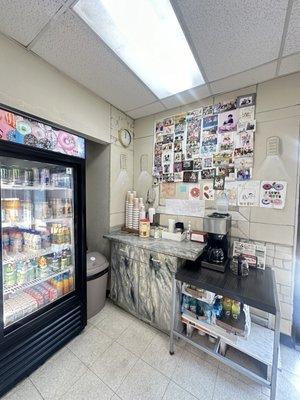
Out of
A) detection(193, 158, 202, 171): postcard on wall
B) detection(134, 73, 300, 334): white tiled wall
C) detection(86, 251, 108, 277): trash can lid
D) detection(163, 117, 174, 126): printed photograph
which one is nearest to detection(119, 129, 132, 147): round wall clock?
detection(163, 117, 174, 126): printed photograph

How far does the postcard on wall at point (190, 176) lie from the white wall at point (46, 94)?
102cm

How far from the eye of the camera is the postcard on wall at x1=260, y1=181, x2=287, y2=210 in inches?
60.7

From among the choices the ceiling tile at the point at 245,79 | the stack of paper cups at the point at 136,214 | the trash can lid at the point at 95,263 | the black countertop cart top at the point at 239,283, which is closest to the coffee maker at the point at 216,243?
the black countertop cart top at the point at 239,283

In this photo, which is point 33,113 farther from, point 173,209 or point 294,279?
point 294,279

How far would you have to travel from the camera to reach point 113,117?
2107 millimetres

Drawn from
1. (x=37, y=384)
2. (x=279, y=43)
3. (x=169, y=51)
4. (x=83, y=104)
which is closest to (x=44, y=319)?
(x=37, y=384)

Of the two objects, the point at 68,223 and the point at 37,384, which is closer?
the point at 37,384

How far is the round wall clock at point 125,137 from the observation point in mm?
2212

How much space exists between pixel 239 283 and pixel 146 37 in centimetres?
181

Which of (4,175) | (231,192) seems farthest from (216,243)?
(4,175)

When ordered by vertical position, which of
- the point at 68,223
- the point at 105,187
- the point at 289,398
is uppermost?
the point at 105,187

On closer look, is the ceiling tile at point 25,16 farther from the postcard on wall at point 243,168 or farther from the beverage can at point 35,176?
the postcard on wall at point 243,168

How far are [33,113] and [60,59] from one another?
1.51 feet

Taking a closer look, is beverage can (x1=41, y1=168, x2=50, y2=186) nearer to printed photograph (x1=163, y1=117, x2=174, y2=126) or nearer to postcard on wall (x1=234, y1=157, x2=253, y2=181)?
printed photograph (x1=163, y1=117, x2=174, y2=126)
